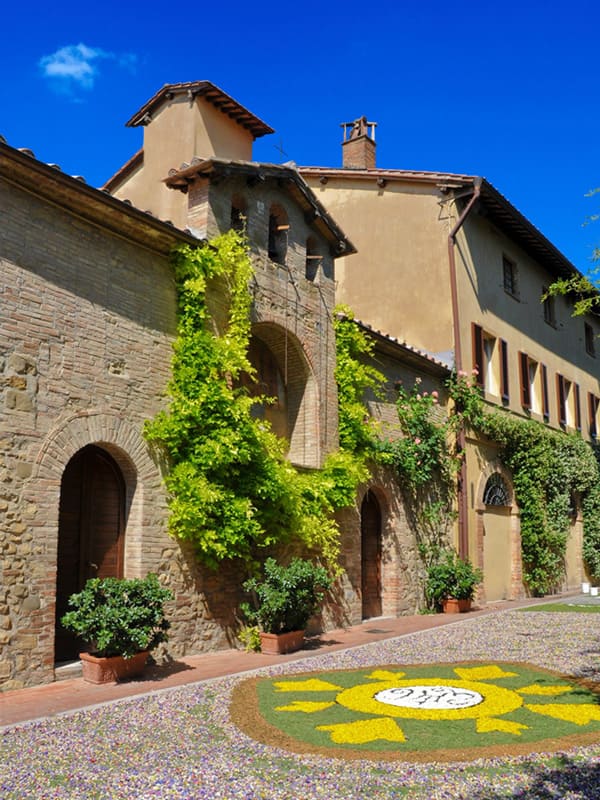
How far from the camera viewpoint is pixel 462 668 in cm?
834

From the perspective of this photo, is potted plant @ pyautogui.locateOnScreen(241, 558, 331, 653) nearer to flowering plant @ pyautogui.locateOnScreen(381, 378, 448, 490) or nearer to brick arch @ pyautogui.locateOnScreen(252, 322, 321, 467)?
brick arch @ pyautogui.locateOnScreen(252, 322, 321, 467)

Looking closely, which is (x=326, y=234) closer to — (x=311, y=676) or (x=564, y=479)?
(x=311, y=676)

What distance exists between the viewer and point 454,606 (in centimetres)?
1442

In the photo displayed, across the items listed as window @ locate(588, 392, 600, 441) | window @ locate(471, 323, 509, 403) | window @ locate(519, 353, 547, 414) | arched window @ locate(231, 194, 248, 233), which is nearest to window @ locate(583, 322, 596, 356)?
window @ locate(588, 392, 600, 441)

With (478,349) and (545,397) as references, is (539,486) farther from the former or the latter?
(478,349)

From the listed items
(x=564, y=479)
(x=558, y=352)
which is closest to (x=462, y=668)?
(x=564, y=479)

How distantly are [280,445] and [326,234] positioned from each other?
407 cm

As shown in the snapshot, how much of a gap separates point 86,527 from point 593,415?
20.1m

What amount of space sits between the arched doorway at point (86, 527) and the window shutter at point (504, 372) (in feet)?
38.5

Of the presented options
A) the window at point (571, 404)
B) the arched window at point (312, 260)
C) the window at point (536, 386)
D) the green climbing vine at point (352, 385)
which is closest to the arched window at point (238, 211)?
the arched window at point (312, 260)

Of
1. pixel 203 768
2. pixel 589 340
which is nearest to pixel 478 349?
pixel 589 340

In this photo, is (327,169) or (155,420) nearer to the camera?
(155,420)

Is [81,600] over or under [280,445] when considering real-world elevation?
under

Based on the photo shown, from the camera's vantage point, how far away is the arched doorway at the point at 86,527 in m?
8.38
